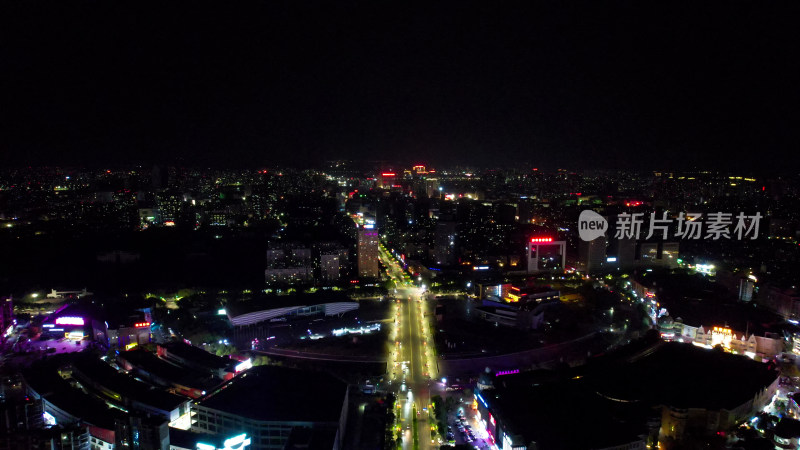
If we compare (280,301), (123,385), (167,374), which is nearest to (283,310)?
(280,301)

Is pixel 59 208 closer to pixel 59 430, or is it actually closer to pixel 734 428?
pixel 59 430

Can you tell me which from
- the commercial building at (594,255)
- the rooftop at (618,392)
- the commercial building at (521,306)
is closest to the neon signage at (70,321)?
the rooftop at (618,392)

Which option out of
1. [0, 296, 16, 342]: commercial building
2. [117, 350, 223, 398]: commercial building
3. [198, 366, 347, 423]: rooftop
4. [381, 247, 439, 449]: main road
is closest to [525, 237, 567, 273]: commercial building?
[381, 247, 439, 449]: main road

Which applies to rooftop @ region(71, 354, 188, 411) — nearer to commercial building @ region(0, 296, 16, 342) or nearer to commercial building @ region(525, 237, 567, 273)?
commercial building @ region(0, 296, 16, 342)

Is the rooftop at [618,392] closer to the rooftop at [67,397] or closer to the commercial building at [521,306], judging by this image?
the commercial building at [521,306]

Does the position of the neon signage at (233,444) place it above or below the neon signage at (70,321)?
below

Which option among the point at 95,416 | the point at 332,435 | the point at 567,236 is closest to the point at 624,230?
the point at 567,236

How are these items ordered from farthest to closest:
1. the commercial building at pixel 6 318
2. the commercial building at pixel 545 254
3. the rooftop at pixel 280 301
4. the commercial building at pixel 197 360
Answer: the commercial building at pixel 545 254 < the rooftop at pixel 280 301 < the commercial building at pixel 6 318 < the commercial building at pixel 197 360

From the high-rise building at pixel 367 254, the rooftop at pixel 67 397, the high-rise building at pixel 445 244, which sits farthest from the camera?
the high-rise building at pixel 445 244
